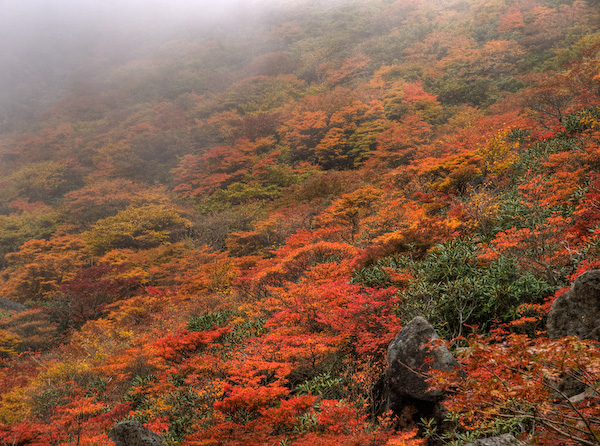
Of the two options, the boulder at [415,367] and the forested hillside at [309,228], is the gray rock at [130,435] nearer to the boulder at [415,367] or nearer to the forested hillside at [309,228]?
the forested hillside at [309,228]

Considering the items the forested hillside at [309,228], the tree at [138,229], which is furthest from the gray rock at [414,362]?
the tree at [138,229]

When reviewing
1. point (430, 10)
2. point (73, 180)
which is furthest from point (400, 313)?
point (430, 10)

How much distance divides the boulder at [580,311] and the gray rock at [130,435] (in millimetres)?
7195

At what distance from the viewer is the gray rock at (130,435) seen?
5766 mm

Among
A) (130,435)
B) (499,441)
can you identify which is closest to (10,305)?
(130,435)

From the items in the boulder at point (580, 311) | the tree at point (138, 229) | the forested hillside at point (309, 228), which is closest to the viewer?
the boulder at point (580, 311)

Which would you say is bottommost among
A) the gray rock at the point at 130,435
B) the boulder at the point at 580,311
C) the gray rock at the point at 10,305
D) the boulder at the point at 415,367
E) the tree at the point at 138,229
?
the gray rock at the point at 10,305

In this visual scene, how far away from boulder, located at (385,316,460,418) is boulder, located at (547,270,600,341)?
168 centimetres

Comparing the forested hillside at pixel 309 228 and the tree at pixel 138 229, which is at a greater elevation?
the forested hillside at pixel 309 228

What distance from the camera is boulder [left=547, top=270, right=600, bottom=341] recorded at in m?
4.58

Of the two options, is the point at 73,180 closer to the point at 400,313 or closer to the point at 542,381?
the point at 400,313

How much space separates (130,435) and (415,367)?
527cm

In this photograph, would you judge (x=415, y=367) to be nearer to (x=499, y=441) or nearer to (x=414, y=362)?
(x=414, y=362)

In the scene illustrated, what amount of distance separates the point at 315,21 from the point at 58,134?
37.3 meters
